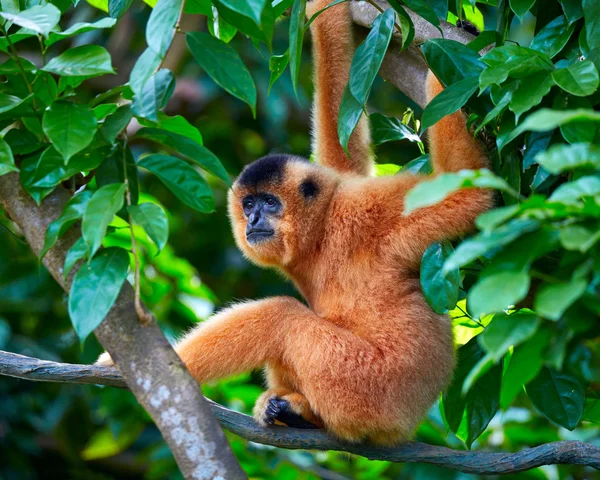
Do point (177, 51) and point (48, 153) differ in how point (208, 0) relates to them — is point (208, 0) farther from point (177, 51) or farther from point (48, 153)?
point (177, 51)

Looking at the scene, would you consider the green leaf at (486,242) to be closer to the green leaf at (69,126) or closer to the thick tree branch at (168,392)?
the thick tree branch at (168,392)

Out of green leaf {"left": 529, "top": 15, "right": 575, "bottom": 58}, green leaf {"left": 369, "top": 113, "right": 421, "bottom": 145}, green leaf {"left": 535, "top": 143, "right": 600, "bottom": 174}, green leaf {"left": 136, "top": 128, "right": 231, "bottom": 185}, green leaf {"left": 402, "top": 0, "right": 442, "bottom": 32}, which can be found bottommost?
green leaf {"left": 369, "top": 113, "right": 421, "bottom": 145}

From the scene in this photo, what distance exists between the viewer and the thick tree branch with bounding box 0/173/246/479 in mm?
2193

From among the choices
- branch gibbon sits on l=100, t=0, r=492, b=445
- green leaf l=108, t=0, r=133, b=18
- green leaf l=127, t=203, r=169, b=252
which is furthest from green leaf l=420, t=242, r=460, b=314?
green leaf l=108, t=0, r=133, b=18

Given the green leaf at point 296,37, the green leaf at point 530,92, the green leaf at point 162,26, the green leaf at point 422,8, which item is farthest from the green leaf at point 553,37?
the green leaf at point 162,26

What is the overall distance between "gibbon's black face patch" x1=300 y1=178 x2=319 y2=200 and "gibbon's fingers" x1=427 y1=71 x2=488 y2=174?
0.91 meters

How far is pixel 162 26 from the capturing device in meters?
2.09

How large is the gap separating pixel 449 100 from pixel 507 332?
1299 mm

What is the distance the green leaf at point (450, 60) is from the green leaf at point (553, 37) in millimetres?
230

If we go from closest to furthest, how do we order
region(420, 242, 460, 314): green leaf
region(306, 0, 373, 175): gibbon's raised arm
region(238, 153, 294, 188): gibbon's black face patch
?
region(420, 242, 460, 314): green leaf < region(238, 153, 294, 188): gibbon's black face patch < region(306, 0, 373, 175): gibbon's raised arm

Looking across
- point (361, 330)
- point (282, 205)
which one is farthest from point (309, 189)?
point (361, 330)

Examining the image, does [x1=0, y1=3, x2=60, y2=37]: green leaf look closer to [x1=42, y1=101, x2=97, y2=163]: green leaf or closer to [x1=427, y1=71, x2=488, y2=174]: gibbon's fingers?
[x1=42, y1=101, x2=97, y2=163]: green leaf

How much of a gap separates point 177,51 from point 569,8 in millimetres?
5260

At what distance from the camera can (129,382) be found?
2.29m
